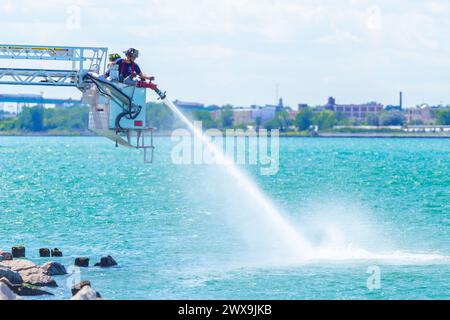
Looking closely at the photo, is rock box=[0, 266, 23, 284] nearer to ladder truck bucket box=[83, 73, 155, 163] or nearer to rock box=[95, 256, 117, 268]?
ladder truck bucket box=[83, 73, 155, 163]

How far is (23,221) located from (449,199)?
37099 millimetres

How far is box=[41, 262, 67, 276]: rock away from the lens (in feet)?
141

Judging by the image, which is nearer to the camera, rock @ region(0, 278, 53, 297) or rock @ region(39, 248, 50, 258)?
rock @ region(0, 278, 53, 297)

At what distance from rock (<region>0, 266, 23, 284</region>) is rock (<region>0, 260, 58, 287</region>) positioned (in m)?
0.38

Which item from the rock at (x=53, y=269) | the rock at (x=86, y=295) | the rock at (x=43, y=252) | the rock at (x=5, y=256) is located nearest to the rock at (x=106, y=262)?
the rock at (x=53, y=269)

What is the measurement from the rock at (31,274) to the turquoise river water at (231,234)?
627 millimetres

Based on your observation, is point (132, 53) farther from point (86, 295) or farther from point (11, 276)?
point (11, 276)

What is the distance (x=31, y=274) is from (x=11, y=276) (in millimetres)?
1587

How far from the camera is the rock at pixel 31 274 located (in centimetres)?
4075

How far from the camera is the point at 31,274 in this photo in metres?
41.3

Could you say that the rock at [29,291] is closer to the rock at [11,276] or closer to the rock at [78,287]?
the rock at [11,276]
